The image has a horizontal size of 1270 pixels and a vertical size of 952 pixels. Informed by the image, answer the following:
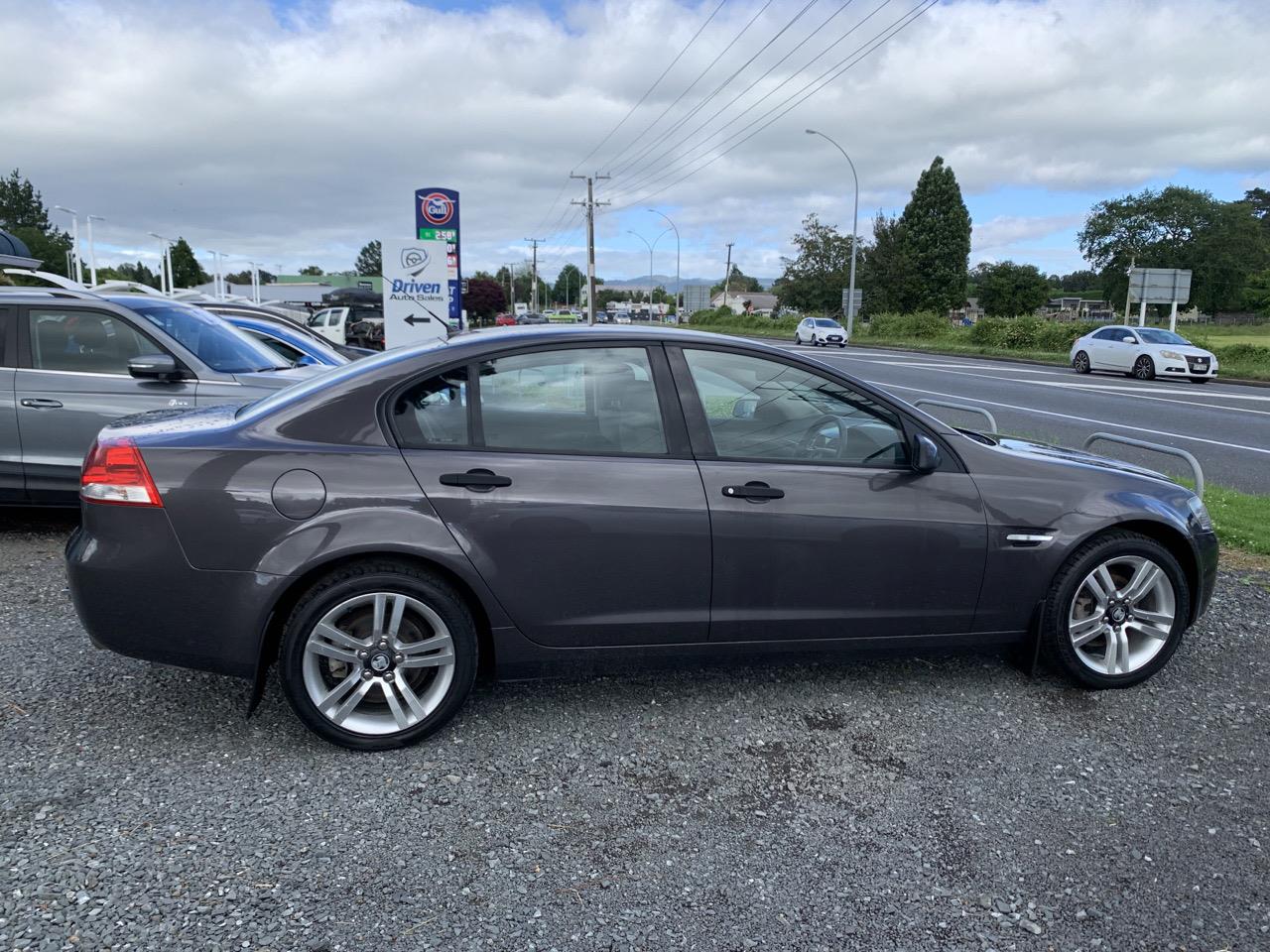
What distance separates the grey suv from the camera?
19.9ft

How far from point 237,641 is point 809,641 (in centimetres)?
210

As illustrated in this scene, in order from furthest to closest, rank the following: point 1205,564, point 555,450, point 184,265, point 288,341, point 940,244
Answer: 1. point 184,265
2. point 940,244
3. point 288,341
4. point 1205,564
5. point 555,450

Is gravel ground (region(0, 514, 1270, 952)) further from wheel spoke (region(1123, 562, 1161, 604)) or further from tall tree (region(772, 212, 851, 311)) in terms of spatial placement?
tall tree (region(772, 212, 851, 311))

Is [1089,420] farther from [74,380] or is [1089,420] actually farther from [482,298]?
[482,298]

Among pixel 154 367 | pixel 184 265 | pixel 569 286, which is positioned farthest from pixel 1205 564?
pixel 569 286

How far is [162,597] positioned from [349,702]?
2.40ft

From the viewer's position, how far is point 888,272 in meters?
73.3

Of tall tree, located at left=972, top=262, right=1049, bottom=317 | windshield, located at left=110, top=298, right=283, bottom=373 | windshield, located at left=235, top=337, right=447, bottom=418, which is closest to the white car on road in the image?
windshield, located at left=110, top=298, right=283, bottom=373

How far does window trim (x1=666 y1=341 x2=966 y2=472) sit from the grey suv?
12.6ft

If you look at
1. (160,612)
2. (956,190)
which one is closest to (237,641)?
(160,612)

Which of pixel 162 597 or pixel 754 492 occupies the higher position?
pixel 754 492

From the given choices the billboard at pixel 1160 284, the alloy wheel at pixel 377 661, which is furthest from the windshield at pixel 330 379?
the billboard at pixel 1160 284

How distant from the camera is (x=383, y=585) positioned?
10.5 ft

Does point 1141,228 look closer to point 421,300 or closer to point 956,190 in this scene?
point 956,190
